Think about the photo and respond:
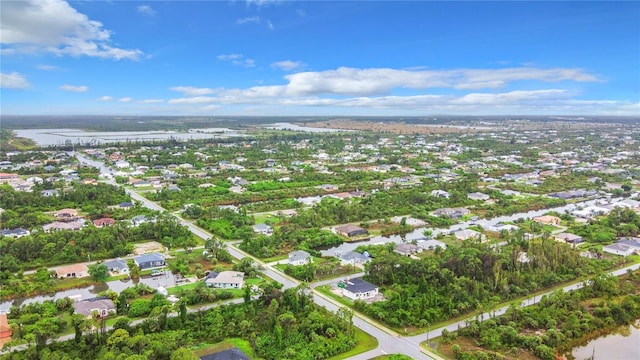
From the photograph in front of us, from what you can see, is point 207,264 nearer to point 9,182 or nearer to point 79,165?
point 9,182

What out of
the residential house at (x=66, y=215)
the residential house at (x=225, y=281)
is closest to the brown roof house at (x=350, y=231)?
the residential house at (x=225, y=281)

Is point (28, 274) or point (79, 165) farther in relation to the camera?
point (79, 165)

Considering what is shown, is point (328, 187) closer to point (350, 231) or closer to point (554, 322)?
point (350, 231)

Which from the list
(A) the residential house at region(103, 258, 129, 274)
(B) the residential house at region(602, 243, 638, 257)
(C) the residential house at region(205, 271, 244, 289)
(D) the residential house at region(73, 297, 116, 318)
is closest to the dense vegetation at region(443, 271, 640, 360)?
(B) the residential house at region(602, 243, 638, 257)

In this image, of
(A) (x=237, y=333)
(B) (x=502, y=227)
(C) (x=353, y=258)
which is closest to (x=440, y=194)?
(B) (x=502, y=227)

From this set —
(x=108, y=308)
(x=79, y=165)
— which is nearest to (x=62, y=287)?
(x=108, y=308)

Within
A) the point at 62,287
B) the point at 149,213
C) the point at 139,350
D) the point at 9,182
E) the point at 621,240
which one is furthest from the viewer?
the point at 9,182
